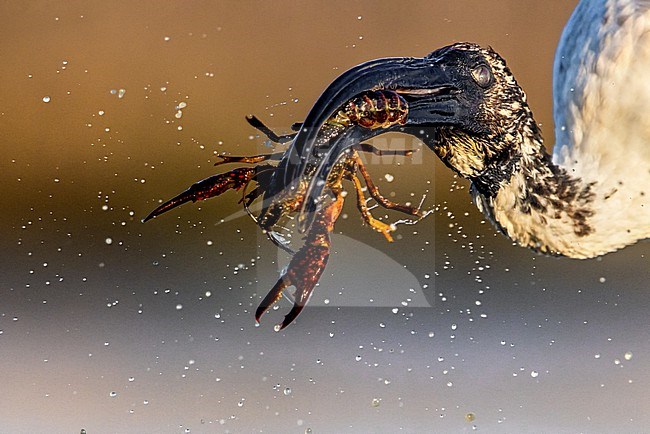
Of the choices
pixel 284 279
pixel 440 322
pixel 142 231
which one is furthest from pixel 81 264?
pixel 284 279

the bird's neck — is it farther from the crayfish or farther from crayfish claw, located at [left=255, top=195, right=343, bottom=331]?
crayfish claw, located at [left=255, top=195, right=343, bottom=331]

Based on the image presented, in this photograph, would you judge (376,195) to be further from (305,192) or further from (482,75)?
(482,75)

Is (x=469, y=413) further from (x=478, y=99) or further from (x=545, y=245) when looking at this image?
(x=478, y=99)

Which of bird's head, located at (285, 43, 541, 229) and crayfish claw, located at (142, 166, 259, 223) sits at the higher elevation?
bird's head, located at (285, 43, 541, 229)

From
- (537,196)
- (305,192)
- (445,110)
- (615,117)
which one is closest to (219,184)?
(305,192)

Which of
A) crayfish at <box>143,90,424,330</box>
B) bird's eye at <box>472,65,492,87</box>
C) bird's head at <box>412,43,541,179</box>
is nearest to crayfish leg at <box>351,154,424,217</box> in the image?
crayfish at <box>143,90,424,330</box>

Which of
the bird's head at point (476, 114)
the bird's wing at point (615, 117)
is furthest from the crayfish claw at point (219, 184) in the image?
the bird's wing at point (615, 117)
